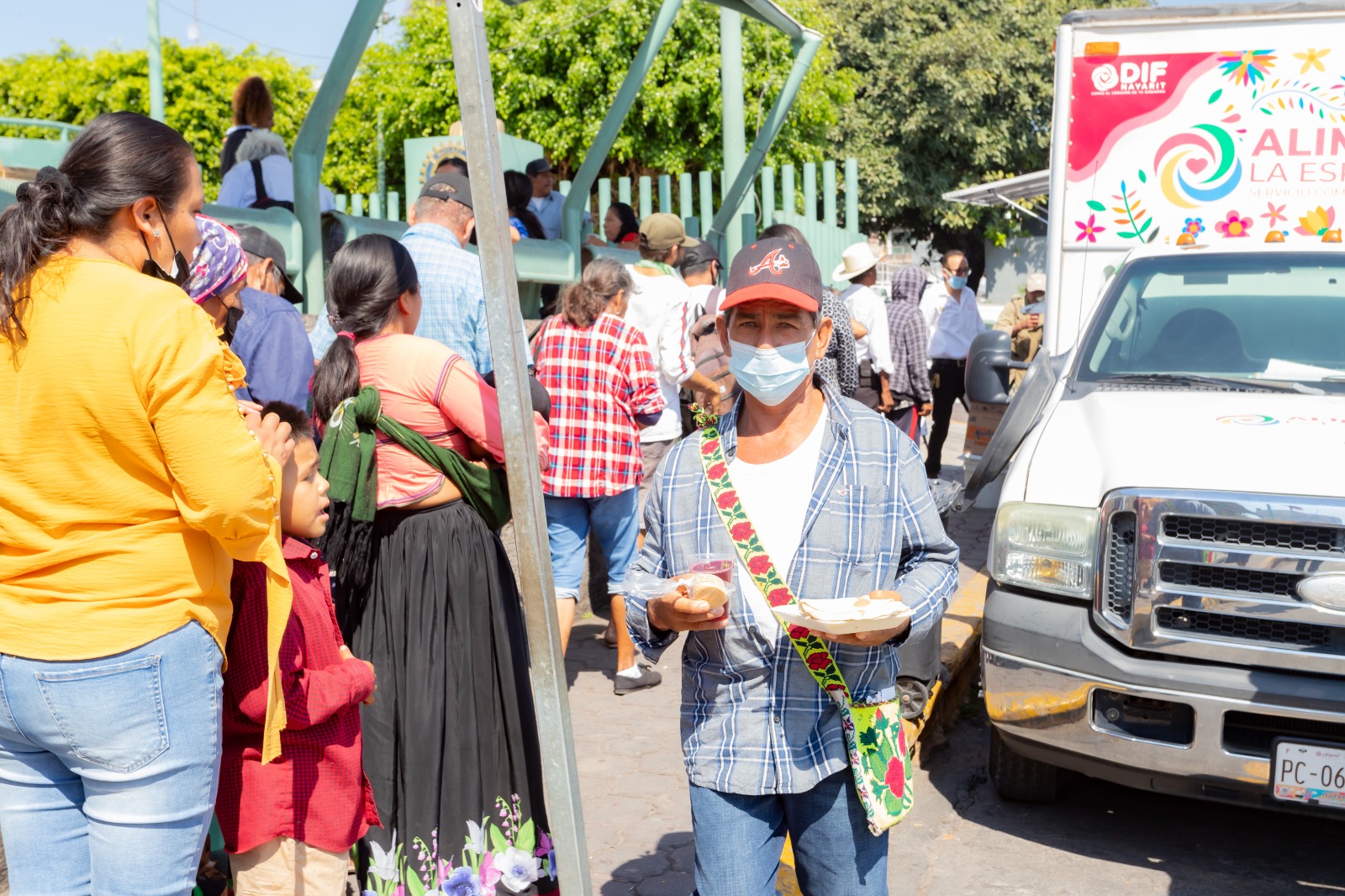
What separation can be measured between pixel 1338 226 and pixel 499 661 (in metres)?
5.23

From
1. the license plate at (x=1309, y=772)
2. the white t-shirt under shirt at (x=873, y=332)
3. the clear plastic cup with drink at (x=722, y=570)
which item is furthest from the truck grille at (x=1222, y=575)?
the white t-shirt under shirt at (x=873, y=332)

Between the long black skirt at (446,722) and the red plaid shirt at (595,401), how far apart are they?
2211 mm

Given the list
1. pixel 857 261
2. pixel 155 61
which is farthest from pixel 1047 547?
pixel 155 61

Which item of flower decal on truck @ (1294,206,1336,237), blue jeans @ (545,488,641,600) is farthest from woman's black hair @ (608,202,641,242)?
flower decal on truck @ (1294,206,1336,237)

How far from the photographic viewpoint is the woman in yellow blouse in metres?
2.22

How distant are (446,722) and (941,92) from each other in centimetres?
2770

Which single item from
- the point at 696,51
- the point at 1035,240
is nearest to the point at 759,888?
the point at 696,51

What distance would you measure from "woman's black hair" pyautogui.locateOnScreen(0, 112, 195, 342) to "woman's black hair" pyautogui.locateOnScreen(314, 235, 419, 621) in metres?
1.07

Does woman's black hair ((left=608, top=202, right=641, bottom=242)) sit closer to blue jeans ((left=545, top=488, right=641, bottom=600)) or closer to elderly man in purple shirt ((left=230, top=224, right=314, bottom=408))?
blue jeans ((left=545, top=488, right=641, bottom=600))

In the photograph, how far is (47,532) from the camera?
7.38 ft

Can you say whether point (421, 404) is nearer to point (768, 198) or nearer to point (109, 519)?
point (109, 519)

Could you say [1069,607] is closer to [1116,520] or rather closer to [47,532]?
[1116,520]

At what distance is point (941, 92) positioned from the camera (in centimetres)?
2870

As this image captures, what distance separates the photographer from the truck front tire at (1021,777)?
180 inches
